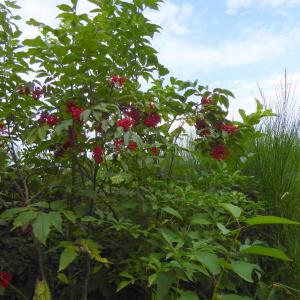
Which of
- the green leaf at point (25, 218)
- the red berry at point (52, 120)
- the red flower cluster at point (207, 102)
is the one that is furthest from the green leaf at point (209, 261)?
the red flower cluster at point (207, 102)

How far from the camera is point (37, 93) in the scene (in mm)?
1976

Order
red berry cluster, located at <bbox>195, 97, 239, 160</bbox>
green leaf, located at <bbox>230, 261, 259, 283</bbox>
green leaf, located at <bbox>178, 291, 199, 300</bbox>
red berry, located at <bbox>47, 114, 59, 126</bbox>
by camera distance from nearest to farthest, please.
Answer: green leaf, located at <bbox>230, 261, 259, 283</bbox>, green leaf, located at <bbox>178, 291, 199, 300</bbox>, red berry, located at <bbox>47, 114, 59, 126</bbox>, red berry cluster, located at <bbox>195, 97, 239, 160</bbox>

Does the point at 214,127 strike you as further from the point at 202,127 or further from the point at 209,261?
the point at 209,261

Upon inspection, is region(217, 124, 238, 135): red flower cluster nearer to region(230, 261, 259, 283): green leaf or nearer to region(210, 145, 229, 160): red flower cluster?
region(210, 145, 229, 160): red flower cluster

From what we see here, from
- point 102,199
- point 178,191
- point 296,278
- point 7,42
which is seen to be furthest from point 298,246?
point 7,42

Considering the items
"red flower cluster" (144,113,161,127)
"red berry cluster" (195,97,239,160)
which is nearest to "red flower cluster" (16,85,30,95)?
"red flower cluster" (144,113,161,127)

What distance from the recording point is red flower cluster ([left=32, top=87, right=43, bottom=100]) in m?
1.97

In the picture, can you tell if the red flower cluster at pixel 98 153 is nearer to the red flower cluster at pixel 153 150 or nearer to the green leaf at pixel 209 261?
the red flower cluster at pixel 153 150

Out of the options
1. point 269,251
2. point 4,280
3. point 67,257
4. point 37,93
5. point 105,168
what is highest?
point 37,93

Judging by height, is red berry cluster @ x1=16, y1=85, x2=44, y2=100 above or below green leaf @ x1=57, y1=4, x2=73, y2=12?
below

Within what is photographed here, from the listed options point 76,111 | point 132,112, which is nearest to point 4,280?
point 76,111

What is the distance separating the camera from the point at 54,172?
2246 millimetres

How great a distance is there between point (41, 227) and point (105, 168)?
838 millimetres

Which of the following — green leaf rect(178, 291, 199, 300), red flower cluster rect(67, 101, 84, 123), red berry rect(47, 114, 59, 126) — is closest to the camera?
green leaf rect(178, 291, 199, 300)
